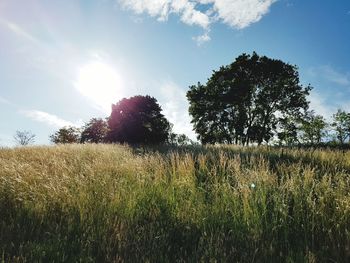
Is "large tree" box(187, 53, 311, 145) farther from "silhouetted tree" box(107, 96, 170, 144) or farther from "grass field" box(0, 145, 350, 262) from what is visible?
"grass field" box(0, 145, 350, 262)

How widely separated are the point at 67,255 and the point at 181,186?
254 centimetres

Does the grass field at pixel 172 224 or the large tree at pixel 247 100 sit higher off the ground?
the large tree at pixel 247 100

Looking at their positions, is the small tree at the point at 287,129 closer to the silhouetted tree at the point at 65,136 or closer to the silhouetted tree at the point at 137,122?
Answer: the silhouetted tree at the point at 137,122

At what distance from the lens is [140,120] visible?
116ft

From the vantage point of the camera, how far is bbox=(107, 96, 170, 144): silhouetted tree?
3500 centimetres

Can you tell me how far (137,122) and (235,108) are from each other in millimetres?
10859

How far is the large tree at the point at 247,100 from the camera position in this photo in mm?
34406

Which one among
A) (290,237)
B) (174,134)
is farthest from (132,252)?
(174,134)

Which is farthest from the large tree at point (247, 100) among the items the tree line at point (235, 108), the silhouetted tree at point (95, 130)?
the silhouetted tree at point (95, 130)

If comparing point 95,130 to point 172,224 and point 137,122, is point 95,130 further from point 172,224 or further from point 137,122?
point 172,224

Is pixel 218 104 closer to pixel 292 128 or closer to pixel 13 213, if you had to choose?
pixel 292 128

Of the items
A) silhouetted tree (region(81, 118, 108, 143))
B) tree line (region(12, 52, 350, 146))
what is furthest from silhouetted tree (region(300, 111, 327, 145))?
silhouetted tree (region(81, 118, 108, 143))

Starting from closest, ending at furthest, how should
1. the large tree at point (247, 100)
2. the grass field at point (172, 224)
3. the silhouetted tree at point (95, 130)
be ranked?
1. the grass field at point (172, 224)
2. the large tree at point (247, 100)
3. the silhouetted tree at point (95, 130)

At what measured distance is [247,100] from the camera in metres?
34.7
